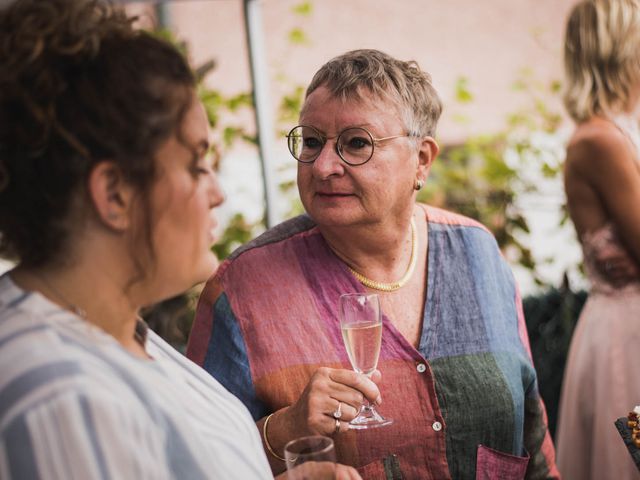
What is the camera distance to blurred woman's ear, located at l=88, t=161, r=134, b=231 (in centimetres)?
111

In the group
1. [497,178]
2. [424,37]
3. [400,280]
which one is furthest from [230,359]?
[424,37]

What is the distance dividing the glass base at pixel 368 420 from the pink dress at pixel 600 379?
50.5 inches

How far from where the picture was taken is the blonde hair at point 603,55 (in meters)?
2.78

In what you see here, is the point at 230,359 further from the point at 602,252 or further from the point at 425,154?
the point at 602,252

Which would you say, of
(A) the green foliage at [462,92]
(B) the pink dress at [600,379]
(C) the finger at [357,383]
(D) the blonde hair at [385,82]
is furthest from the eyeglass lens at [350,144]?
(A) the green foliage at [462,92]

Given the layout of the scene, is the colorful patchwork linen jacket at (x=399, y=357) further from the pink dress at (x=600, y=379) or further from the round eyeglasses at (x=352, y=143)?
the pink dress at (x=600, y=379)

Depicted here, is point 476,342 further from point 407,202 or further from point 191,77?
point 191,77

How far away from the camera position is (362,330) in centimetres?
176

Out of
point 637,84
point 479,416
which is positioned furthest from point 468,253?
point 637,84

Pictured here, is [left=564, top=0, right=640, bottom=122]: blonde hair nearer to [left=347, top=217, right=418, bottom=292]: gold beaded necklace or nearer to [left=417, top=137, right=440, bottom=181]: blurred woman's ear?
[left=417, top=137, right=440, bottom=181]: blurred woman's ear

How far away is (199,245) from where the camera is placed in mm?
1261

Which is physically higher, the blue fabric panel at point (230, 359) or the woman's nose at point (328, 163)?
the woman's nose at point (328, 163)

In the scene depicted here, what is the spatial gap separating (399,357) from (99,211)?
1095mm

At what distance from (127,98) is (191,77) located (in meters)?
0.16
